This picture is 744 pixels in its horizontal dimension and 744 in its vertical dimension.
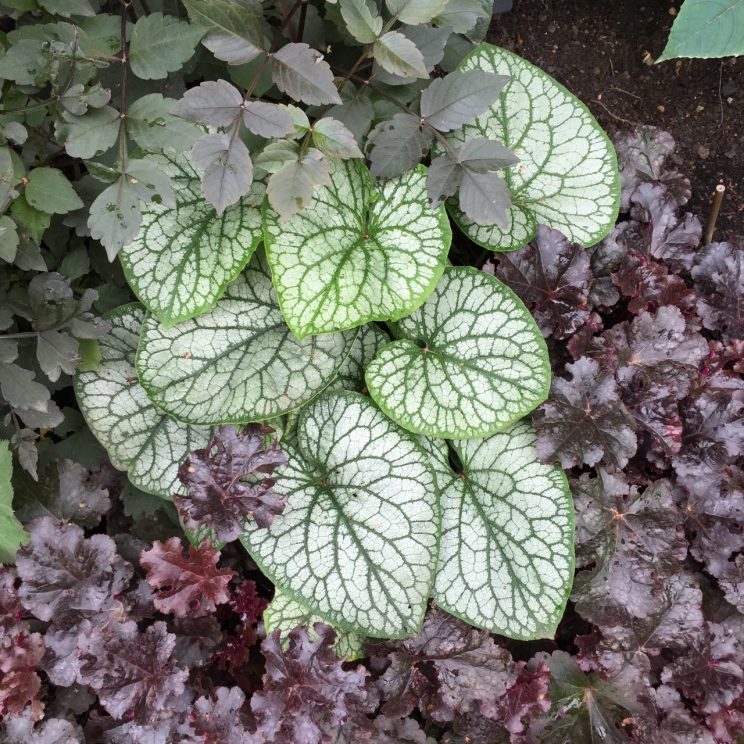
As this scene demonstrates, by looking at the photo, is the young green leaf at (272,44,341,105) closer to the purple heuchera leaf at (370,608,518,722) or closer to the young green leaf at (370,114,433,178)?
the young green leaf at (370,114,433,178)

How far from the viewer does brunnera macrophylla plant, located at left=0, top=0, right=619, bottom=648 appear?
126 centimetres

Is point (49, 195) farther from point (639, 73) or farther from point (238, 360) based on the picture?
point (639, 73)

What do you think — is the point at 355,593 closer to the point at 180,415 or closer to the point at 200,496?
the point at 200,496

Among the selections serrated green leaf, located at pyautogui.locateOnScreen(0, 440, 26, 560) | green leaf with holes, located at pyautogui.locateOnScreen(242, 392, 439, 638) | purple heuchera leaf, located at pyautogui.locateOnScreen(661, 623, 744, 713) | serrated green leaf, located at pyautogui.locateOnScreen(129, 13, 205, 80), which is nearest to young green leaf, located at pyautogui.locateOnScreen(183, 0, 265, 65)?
serrated green leaf, located at pyautogui.locateOnScreen(129, 13, 205, 80)

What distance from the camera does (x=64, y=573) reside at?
1315mm

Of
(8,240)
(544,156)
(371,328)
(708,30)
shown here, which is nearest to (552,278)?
(544,156)

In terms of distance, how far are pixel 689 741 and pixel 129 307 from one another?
1.35 m

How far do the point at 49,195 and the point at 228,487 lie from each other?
0.56m

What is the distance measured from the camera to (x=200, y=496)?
4.20 ft

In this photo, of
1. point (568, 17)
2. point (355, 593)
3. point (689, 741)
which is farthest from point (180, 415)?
point (568, 17)

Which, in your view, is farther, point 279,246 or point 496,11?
point 496,11

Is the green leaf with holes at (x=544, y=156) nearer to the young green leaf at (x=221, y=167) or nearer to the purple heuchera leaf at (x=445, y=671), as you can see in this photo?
the young green leaf at (x=221, y=167)

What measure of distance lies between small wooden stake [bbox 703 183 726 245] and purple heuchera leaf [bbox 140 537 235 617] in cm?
134

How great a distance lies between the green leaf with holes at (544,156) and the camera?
4.89 feet
